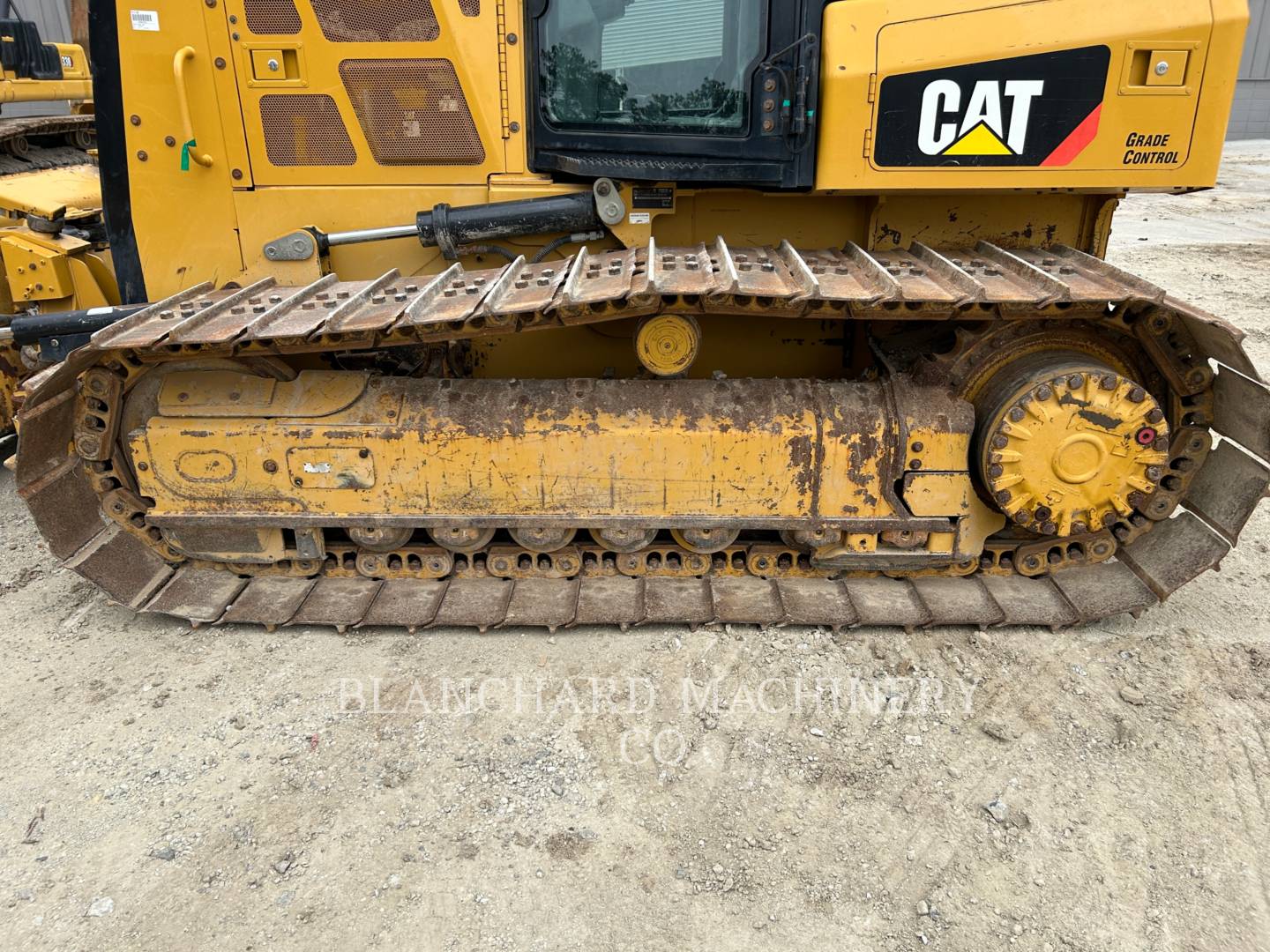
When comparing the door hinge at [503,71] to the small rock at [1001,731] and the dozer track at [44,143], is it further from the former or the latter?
the dozer track at [44,143]

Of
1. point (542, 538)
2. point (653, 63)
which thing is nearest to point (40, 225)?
point (542, 538)

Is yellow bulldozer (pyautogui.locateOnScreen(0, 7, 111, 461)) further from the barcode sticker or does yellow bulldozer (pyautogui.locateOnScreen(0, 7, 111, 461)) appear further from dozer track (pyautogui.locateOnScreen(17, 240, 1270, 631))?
the barcode sticker

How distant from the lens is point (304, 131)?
12.4 ft

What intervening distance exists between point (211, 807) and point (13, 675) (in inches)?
53.6

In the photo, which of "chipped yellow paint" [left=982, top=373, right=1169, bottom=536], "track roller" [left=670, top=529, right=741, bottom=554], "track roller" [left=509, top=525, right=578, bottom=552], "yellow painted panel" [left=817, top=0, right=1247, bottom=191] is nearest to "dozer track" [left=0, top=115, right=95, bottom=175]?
"track roller" [left=509, top=525, right=578, bottom=552]

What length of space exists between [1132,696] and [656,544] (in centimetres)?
204

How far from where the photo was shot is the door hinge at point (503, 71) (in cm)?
358

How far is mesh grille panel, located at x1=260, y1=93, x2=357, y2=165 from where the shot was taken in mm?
3738

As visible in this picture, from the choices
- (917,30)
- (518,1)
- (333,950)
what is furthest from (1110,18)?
(333,950)

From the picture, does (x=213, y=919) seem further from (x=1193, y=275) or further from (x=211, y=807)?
(x=1193, y=275)

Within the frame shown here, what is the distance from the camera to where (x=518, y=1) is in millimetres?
3561

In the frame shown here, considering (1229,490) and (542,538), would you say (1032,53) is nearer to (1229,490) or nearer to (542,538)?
(1229,490)

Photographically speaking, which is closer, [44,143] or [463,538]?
[463,538]

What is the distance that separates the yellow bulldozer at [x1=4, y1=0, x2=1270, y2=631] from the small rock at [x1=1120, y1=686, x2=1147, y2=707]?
41 centimetres
